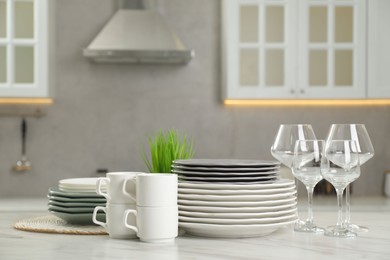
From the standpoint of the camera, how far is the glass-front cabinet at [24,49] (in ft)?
12.2

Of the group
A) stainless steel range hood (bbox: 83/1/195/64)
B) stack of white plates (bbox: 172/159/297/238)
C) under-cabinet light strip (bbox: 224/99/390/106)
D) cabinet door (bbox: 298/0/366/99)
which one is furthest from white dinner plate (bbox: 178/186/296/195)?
under-cabinet light strip (bbox: 224/99/390/106)

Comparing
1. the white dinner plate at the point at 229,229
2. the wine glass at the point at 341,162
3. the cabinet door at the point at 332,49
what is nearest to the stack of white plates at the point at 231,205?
the white dinner plate at the point at 229,229

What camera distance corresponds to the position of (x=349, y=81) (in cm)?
382

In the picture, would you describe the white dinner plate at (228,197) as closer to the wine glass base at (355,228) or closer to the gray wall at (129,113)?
the wine glass base at (355,228)

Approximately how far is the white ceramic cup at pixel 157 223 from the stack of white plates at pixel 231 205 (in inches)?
2.3

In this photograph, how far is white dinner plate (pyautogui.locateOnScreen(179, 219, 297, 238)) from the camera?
1.47 meters

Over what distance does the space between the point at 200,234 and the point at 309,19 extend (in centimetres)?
250

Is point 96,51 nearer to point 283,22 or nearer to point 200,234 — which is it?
point 283,22

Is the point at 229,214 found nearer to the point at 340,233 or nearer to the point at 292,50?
the point at 340,233

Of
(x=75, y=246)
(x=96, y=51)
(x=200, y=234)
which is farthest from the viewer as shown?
(x=96, y=51)

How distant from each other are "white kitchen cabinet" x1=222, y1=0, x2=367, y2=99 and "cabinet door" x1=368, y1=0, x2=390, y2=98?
0.13ft

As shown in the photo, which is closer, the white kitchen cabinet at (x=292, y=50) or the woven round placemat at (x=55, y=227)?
the woven round placemat at (x=55, y=227)

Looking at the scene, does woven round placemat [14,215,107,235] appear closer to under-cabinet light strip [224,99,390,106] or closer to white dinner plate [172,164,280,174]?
white dinner plate [172,164,280,174]

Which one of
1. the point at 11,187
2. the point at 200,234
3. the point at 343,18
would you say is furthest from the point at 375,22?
the point at 200,234
